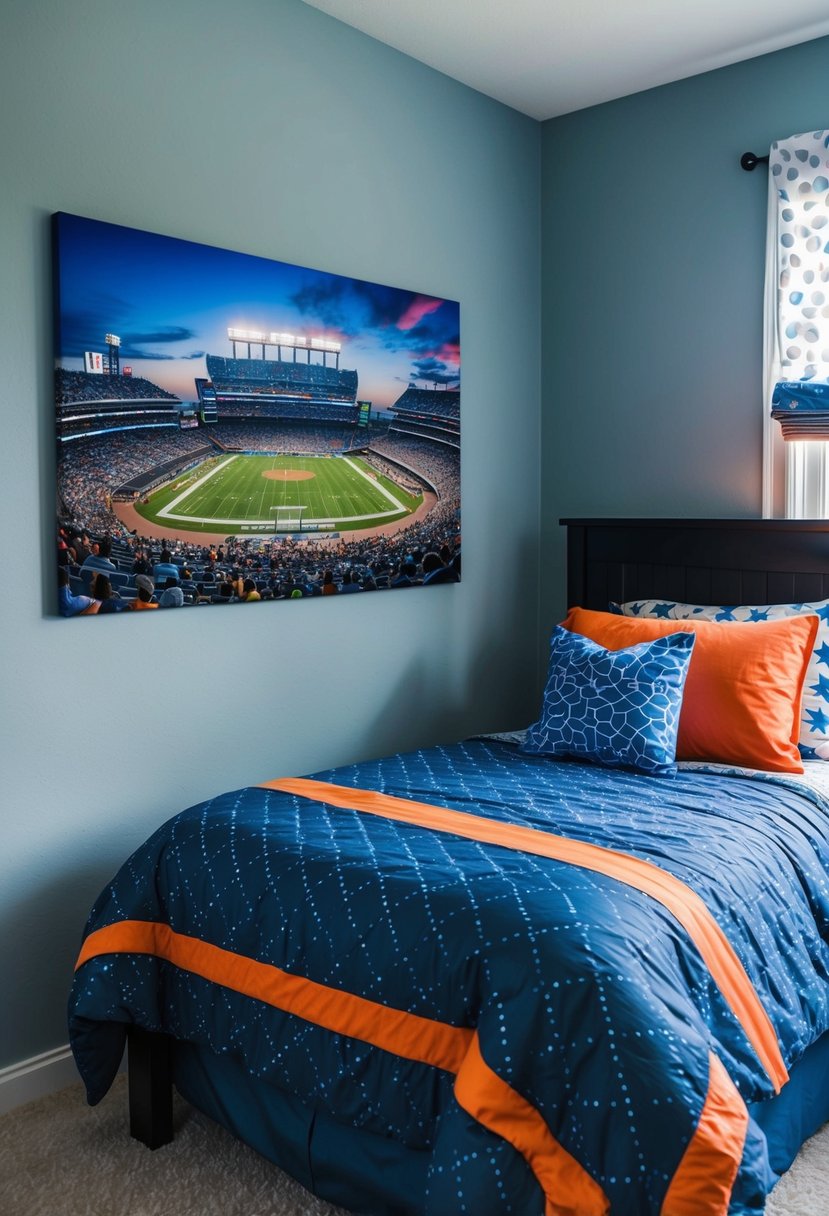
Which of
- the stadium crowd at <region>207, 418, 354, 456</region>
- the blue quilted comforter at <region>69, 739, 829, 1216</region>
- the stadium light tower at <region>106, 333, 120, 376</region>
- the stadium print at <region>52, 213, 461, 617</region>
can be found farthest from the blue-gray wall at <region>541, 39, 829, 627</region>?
the stadium light tower at <region>106, 333, 120, 376</region>

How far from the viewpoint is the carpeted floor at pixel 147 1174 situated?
1.96 metres

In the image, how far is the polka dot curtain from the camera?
9.78 ft

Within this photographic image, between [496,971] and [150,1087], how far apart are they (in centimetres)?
96

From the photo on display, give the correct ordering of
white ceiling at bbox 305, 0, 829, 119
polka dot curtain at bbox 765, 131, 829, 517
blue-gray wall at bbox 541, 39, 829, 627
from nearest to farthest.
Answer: white ceiling at bbox 305, 0, 829, 119
polka dot curtain at bbox 765, 131, 829, 517
blue-gray wall at bbox 541, 39, 829, 627

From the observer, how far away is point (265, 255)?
276 centimetres

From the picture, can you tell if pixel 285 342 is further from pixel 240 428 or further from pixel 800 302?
pixel 800 302

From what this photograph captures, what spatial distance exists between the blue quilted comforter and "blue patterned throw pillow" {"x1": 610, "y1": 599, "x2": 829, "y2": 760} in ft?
1.04

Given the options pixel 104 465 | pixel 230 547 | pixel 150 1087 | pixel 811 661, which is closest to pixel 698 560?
pixel 811 661

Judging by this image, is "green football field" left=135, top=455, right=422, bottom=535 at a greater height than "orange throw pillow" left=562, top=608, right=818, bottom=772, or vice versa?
"green football field" left=135, top=455, right=422, bottom=535

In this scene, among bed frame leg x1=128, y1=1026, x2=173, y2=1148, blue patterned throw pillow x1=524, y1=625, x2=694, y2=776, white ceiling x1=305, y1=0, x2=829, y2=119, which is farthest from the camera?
white ceiling x1=305, y1=0, x2=829, y2=119

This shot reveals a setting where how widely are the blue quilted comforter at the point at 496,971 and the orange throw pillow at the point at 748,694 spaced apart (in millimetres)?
116

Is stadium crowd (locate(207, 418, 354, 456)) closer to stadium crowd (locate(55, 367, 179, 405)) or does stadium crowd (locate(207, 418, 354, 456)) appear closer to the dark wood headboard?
stadium crowd (locate(55, 367, 179, 405))

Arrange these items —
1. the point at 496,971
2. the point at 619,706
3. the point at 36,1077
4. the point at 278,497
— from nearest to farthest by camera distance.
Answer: the point at 496,971 < the point at 36,1077 < the point at 619,706 < the point at 278,497

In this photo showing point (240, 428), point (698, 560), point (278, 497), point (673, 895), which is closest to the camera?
point (673, 895)
